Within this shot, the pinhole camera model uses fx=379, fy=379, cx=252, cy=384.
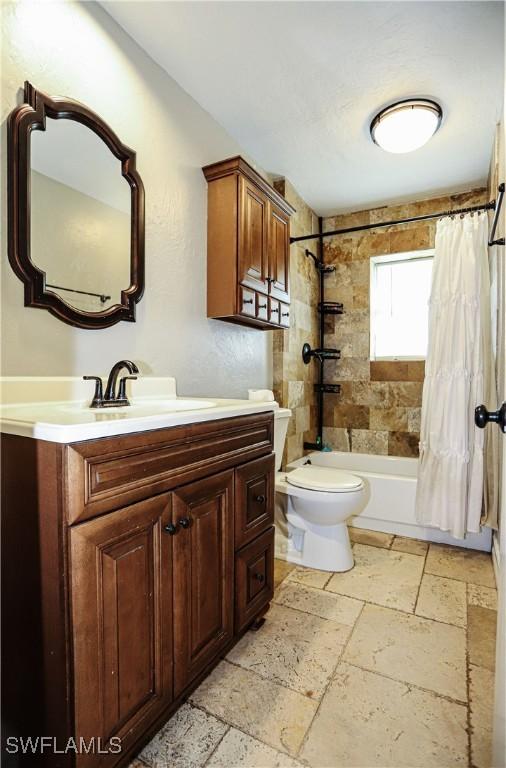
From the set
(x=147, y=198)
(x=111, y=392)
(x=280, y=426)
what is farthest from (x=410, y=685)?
(x=147, y=198)

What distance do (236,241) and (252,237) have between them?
0.13 metres

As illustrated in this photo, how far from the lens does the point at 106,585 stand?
2.79 ft

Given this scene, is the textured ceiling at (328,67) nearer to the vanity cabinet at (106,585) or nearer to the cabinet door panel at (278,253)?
the cabinet door panel at (278,253)

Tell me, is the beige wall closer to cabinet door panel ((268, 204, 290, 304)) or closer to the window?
cabinet door panel ((268, 204, 290, 304))

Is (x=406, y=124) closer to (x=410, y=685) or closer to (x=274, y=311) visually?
(x=274, y=311)

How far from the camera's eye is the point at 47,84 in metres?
1.24

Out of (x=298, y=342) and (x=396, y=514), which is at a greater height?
(x=298, y=342)

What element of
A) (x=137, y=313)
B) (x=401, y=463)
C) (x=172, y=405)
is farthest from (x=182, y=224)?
(x=401, y=463)

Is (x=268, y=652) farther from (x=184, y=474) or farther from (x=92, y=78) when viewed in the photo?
(x=92, y=78)

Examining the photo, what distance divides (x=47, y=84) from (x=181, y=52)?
73 centimetres

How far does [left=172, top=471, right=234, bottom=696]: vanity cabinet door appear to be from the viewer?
1068 mm

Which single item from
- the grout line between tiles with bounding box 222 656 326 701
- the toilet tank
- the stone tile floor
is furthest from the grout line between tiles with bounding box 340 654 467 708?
the toilet tank

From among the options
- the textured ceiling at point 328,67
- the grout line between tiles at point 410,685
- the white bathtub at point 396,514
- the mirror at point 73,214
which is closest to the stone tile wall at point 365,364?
the white bathtub at point 396,514

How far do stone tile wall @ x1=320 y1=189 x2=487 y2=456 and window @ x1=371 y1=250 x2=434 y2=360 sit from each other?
95 mm
